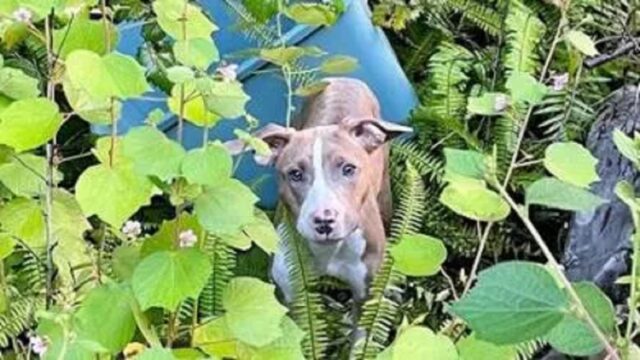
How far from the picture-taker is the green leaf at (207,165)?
2119 mm

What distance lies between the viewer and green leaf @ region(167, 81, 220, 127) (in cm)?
227

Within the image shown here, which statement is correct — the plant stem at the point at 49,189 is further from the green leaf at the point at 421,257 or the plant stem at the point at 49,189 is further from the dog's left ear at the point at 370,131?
the dog's left ear at the point at 370,131

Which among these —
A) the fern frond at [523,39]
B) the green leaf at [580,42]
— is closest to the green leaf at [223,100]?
the green leaf at [580,42]

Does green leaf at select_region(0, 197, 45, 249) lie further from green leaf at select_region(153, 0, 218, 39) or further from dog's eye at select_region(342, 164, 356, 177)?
dog's eye at select_region(342, 164, 356, 177)

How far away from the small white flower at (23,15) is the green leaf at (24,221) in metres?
0.34

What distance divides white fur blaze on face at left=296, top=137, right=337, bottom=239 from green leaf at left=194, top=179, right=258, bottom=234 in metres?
1.41

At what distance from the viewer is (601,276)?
3441 millimetres

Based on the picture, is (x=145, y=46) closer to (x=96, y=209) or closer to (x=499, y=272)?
(x=96, y=209)

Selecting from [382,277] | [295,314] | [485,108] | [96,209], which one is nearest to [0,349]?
[295,314]

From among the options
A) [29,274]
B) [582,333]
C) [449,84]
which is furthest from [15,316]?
[449,84]

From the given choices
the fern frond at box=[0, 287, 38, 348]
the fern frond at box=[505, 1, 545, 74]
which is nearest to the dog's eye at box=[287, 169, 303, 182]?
the fern frond at box=[505, 1, 545, 74]

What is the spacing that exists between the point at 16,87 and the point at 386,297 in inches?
47.8

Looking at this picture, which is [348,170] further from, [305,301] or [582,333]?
[582,333]

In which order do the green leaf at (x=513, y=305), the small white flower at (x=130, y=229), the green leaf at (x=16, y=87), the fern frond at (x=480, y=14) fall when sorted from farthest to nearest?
the fern frond at (x=480, y=14) → the small white flower at (x=130, y=229) → the green leaf at (x=16, y=87) → the green leaf at (x=513, y=305)
